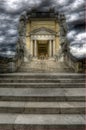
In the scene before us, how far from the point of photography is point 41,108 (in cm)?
485

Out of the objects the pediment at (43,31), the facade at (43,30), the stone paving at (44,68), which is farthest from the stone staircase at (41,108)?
the pediment at (43,31)

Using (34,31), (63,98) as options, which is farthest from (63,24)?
(63,98)

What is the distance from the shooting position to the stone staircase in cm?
404

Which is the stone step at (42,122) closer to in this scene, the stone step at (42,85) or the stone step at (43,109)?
the stone step at (43,109)

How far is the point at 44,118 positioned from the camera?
439cm

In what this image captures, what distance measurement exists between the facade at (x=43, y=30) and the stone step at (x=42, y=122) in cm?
2728

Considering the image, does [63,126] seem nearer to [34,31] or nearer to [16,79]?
[16,79]

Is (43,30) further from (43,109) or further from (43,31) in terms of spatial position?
(43,109)

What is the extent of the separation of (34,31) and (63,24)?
224 inches

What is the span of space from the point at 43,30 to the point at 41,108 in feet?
92.7

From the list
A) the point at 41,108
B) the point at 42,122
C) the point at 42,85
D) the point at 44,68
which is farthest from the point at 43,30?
the point at 42,122

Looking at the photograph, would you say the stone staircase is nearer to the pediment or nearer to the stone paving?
the stone paving

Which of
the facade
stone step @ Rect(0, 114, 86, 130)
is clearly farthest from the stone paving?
the facade

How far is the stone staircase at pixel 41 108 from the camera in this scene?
13.2 ft
